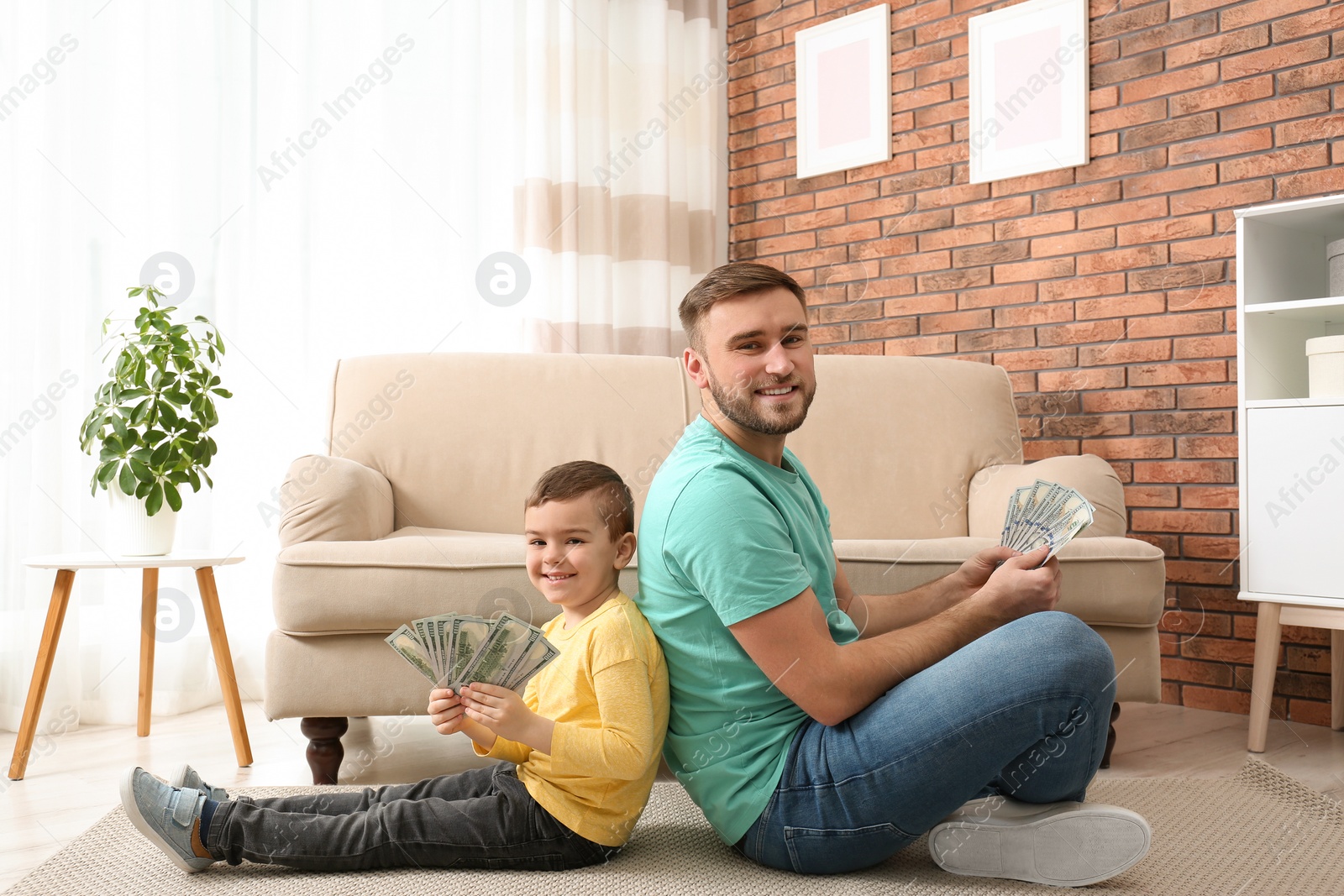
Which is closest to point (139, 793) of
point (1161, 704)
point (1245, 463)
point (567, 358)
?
point (567, 358)

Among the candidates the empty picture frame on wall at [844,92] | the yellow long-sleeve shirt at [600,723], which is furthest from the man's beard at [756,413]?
the empty picture frame on wall at [844,92]

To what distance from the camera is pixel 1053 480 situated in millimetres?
2779

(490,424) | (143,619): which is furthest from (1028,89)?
(143,619)

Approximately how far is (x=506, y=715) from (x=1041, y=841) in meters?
0.80

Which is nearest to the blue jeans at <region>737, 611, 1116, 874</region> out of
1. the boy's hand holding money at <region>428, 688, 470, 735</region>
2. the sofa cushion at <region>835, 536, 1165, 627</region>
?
the boy's hand holding money at <region>428, 688, 470, 735</region>

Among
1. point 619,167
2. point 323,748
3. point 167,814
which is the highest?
point 619,167

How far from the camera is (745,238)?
173 inches

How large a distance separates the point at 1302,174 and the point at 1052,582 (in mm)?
2095

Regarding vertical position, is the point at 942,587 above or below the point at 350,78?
below

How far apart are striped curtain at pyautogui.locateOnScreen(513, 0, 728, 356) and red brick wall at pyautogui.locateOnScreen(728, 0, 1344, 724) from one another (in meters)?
0.63

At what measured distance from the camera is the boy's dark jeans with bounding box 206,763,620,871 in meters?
1.60

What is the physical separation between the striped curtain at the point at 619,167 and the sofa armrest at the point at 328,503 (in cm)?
138

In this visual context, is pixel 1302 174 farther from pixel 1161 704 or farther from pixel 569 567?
pixel 569 567

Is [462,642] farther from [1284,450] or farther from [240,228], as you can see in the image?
[240,228]
